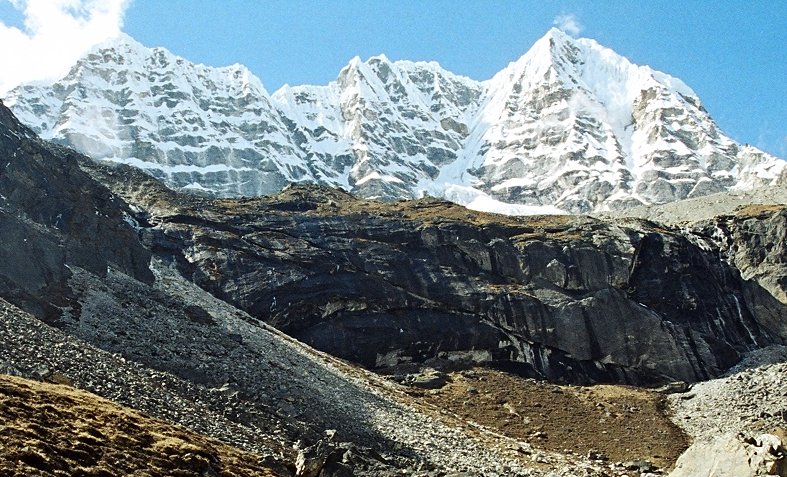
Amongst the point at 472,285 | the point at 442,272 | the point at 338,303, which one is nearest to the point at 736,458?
the point at 338,303

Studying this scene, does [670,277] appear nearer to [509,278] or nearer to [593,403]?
[509,278]

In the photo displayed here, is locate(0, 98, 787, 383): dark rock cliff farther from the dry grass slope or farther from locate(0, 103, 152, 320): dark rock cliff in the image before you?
the dry grass slope

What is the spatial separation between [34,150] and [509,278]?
57244 mm

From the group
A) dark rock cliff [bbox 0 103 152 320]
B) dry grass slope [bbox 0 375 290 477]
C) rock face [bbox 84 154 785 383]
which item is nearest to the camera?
dry grass slope [bbox 0 375 290 477]

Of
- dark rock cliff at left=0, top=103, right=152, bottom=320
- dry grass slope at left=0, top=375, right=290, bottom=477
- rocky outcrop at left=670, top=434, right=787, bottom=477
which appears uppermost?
dark rock cliff at left=0, top=103, right=152, bottom=320

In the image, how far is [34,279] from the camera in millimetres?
60125

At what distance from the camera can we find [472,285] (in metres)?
97.7

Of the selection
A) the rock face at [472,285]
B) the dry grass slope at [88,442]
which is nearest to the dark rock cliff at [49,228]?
the rock face at [472,285]

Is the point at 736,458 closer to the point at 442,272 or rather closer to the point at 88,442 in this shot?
the point at 88,442

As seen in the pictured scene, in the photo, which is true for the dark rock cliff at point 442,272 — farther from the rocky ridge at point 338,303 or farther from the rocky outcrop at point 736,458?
the rocky outcrop at point 736,458

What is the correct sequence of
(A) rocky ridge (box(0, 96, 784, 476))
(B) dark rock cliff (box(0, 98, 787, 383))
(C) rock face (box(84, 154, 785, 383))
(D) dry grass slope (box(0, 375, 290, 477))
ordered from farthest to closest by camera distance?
(C) rock face (box(84, 154, 785, 383))
(B) dark rock cliff (box(0, 98, 787, 383))
(A) rocky ridge (box(0, 96, 784, 476))
(D) dry grass slope (box(0, 375, 290, 477))

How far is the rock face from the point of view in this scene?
3489 inches

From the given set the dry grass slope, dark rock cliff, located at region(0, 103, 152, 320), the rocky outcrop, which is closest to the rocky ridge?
dark rock cliff, located at region(0, 103, 152, 320)

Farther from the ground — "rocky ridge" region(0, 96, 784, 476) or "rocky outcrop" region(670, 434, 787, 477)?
"rocky ridge" region(0, 96, 784, 476)
